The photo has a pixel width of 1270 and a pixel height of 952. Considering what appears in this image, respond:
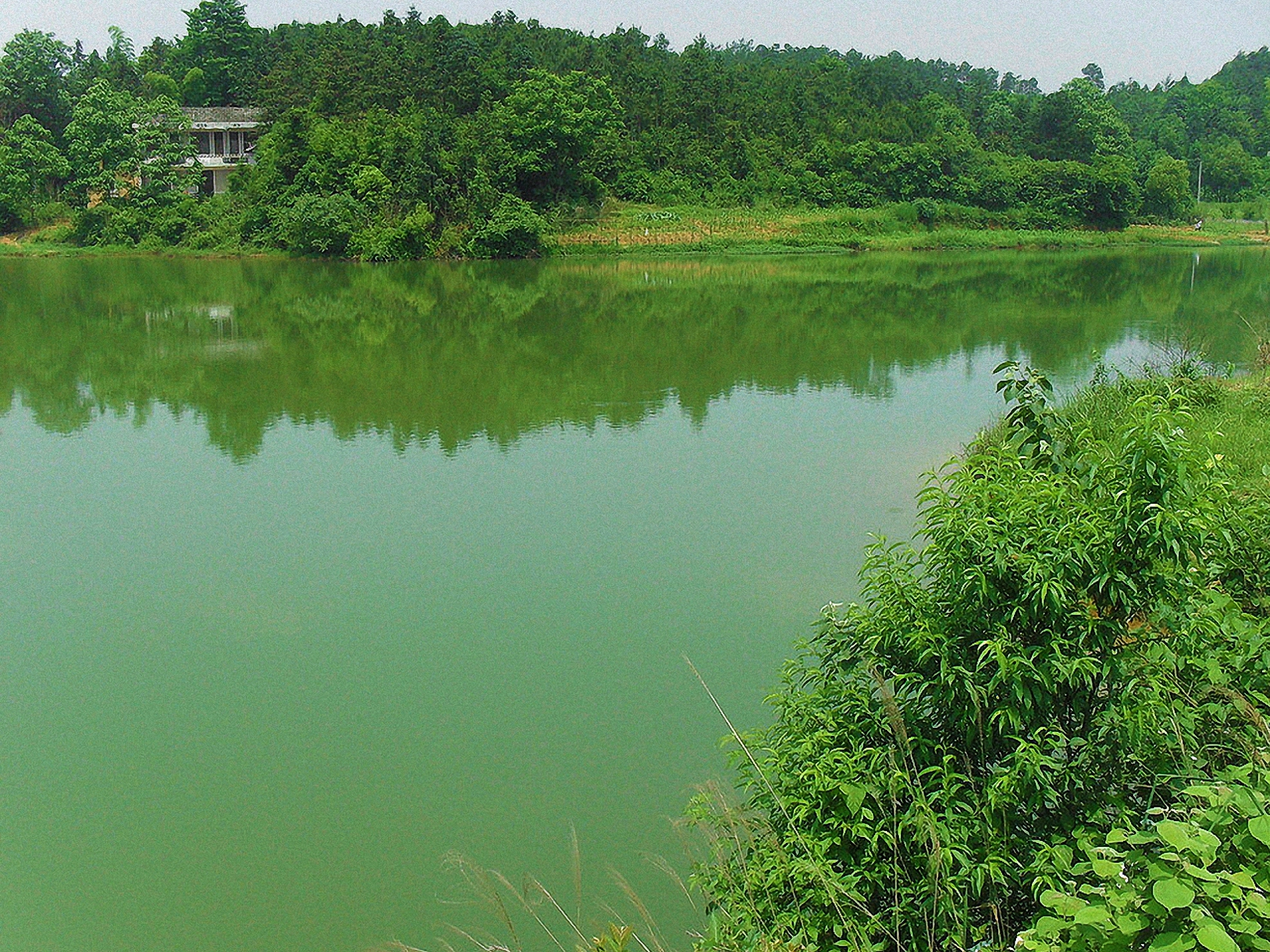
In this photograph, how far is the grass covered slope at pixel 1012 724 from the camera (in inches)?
104

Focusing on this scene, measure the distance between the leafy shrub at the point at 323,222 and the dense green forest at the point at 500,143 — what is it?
5 cm

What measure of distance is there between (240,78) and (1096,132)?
29533 millimetres

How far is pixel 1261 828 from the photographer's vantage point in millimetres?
2059

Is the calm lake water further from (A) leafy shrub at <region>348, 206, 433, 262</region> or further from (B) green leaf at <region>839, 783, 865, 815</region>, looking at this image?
(A) leafy shrub at <region>348, 206, 433, 262</region>

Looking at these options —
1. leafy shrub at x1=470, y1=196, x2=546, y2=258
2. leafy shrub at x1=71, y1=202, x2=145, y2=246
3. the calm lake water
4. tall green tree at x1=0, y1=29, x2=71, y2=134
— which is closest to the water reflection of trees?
the calm lake water

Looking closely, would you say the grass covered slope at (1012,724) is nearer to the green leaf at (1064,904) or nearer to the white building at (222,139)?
the green leaf at (1064,904)

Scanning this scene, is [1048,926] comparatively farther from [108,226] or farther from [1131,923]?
[108,226]

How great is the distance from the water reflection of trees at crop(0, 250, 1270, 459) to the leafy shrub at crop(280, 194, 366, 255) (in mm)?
1146

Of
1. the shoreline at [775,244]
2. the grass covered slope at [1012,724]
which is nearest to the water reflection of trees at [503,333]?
the shoreline at [775,244]

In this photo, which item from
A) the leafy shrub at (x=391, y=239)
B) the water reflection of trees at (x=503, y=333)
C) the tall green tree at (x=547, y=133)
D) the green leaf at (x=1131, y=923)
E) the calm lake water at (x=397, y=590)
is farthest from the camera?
the tall green tree at (x=547, y=133)

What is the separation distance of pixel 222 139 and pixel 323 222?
10.1 m

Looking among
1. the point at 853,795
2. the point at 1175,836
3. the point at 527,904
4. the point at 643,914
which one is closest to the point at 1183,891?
the point at 1175,836

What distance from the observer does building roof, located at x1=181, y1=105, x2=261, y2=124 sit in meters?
33.3

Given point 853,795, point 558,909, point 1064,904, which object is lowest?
point 558,909
